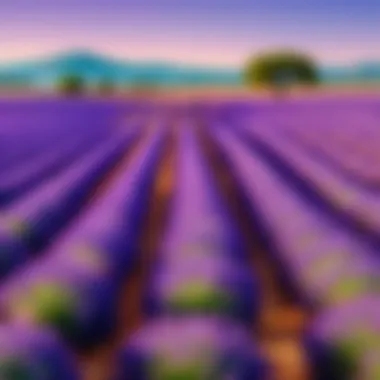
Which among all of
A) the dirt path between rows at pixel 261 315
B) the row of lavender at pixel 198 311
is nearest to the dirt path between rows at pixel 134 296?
the dirt path between rows at pixel 261 315

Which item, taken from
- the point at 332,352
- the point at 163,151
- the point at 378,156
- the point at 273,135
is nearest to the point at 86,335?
the point at 332,352

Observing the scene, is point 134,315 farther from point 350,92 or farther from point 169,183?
point 350,92

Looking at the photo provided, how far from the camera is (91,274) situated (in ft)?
5.86

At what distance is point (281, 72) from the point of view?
13.2m

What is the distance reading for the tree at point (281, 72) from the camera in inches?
507

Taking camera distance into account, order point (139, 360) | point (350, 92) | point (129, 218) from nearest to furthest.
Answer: point (139, 360), point (129, 218), point (350, 92)

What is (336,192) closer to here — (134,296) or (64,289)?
(134,296)

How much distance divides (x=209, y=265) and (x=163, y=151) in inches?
157

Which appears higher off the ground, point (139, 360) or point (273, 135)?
point (139, 360)

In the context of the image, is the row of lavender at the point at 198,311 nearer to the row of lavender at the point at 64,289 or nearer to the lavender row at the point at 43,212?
the row of lavender at the point at 64,289

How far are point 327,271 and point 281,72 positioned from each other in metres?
11.6

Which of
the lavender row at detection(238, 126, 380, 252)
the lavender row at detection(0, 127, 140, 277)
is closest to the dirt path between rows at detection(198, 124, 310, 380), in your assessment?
the lavender row at detection(238, 126, 380, 252)

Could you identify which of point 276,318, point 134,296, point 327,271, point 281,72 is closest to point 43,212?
point 134,296

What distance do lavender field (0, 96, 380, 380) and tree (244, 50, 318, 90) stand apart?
8313mm
